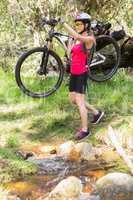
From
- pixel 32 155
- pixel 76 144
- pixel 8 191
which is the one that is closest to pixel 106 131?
pixel 76 144

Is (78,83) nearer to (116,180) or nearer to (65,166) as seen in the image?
(65,166)

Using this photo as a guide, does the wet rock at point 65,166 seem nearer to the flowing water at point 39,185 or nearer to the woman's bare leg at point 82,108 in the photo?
the flowing water at point 39,185

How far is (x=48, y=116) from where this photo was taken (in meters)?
9.02

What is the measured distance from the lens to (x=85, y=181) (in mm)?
6785

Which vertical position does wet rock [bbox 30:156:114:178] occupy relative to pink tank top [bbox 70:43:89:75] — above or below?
below

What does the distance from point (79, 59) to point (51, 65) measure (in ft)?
5.48

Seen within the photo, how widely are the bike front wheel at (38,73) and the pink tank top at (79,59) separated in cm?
115

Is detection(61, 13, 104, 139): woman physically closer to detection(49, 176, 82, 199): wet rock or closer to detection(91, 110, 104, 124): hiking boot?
detection(91, 110, 104, 124): hiking boot

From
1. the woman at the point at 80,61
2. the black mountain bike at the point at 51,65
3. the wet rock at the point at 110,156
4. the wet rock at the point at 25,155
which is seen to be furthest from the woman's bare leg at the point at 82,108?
the black mountain bike at the point at 51,65

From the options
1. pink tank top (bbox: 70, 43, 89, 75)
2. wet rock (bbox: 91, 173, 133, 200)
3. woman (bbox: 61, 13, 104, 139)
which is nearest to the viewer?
wet rock (bbox: 91, 173, 133, 200)

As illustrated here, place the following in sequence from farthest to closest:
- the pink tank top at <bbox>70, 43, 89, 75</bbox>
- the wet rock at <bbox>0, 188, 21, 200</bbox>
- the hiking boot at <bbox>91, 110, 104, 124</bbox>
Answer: the hiking boot at <bbox>91, 110, 104, 124</bbox>, the pink tank top at <bbox>70, 43, 89, 75</bbox>, the wet rock at <bbox>0, 188, 21, 200</bbox>

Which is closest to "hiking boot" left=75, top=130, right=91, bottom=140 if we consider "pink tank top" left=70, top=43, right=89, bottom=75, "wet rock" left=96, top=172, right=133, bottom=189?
"pink tank top" left=70, top=43, right=89, bottom=75

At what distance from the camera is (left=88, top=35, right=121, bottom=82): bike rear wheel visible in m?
10.4

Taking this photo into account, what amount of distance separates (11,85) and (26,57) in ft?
6.46
